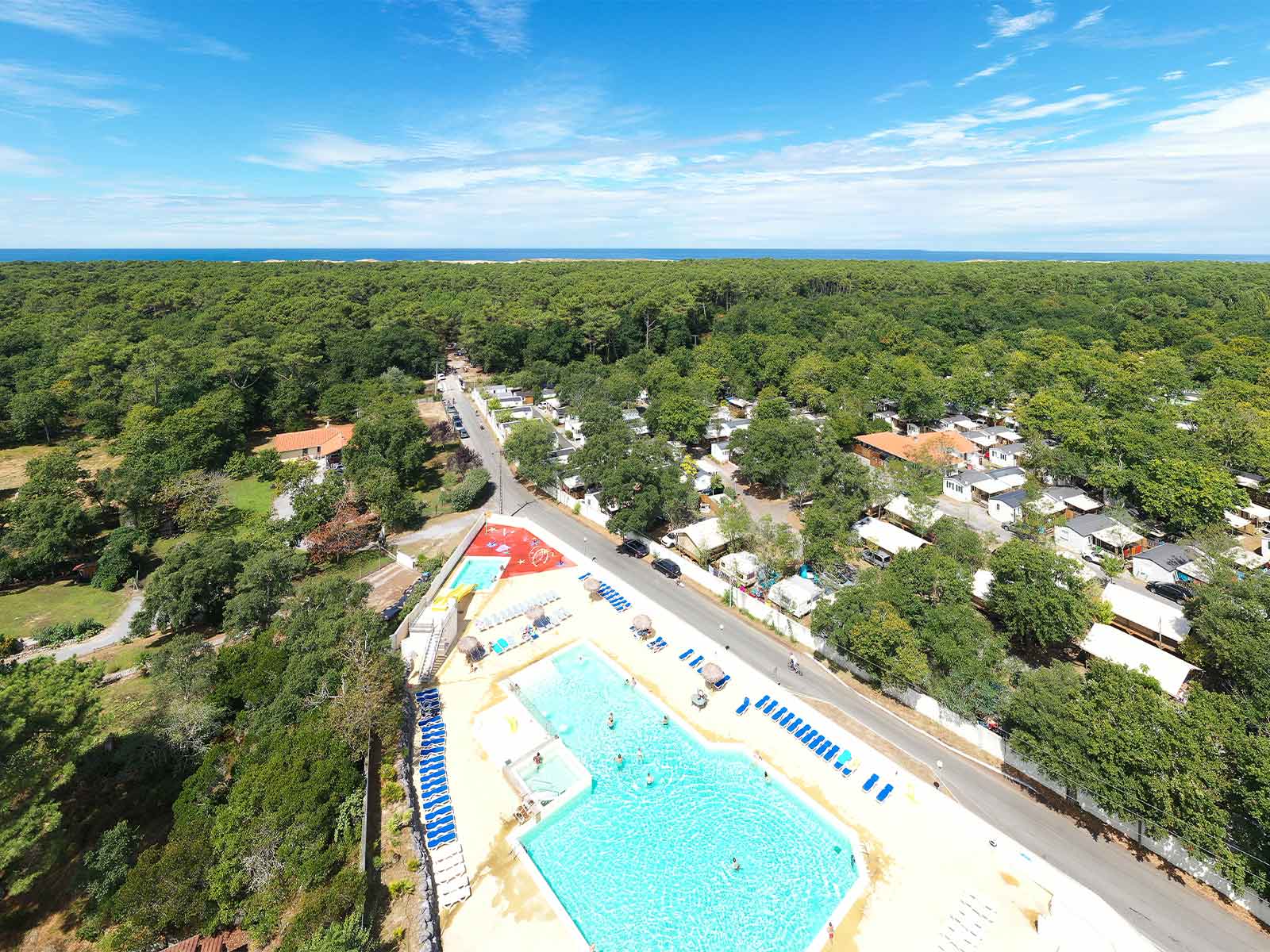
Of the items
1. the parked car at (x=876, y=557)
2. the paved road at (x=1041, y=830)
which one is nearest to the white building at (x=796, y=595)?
the paved road at (x=1041, y=830)

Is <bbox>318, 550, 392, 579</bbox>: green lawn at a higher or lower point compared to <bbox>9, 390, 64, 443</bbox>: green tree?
lower

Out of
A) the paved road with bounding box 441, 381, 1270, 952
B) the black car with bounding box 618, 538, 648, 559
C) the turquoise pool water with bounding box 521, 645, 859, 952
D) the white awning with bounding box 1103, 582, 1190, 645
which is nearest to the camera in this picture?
the paved road with bounding box 441, 381, 1270, 952

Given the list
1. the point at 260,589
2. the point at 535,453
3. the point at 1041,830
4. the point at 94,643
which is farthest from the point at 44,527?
the point at 1041,830

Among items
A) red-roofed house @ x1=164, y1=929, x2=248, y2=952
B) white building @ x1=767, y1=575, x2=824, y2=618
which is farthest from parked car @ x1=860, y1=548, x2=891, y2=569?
red-roofed house @ x1=164, y1=929, x2=248, y2=952

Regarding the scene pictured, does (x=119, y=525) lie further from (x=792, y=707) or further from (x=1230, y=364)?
(x=1230, y=364)

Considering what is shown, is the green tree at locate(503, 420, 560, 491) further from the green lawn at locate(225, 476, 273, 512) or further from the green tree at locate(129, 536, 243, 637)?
the green tree at locate(129, 536, 243, 637)

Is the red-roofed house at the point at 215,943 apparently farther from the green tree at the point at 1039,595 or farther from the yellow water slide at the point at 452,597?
the green tree at the point at 1039,595
